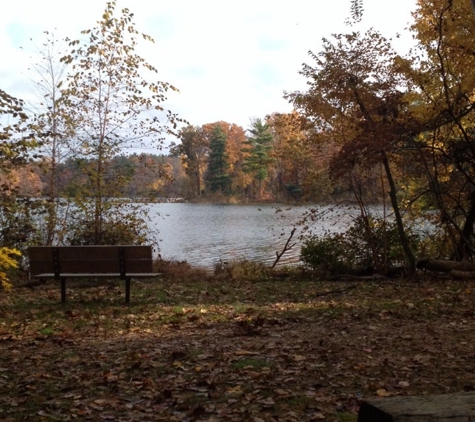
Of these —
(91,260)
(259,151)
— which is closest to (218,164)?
(259,151)

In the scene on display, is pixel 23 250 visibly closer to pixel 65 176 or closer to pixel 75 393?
pixel 65 176

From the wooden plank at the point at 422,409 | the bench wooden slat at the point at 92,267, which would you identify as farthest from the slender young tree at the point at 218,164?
the wooden plank at the point at 422,409

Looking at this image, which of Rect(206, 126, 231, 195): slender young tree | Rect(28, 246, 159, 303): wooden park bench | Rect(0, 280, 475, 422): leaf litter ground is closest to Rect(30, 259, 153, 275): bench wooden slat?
Rect(28, 246, 159, 303): wooden park bench

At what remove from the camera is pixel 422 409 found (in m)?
1.96

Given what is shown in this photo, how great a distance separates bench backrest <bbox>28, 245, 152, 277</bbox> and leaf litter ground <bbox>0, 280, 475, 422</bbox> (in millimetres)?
595

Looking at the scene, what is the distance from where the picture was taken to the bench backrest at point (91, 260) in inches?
320

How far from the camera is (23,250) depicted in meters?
12.4

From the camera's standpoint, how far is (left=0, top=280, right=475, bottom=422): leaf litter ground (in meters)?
3.77

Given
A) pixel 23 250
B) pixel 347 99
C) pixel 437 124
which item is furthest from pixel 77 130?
pixel 437 124

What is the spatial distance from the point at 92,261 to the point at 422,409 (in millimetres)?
6995

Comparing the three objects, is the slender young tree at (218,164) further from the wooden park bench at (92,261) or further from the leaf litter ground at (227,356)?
the leaf litter ground at (227,356)

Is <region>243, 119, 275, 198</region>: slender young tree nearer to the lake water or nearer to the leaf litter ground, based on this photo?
the lake water

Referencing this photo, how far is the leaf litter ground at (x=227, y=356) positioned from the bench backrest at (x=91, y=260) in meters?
0.59

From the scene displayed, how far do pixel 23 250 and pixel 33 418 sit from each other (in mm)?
9651
